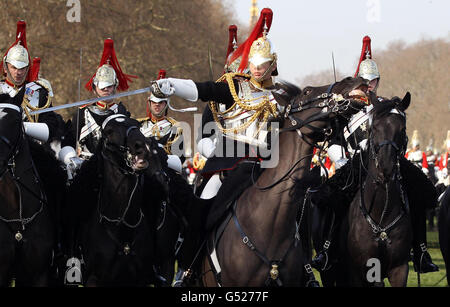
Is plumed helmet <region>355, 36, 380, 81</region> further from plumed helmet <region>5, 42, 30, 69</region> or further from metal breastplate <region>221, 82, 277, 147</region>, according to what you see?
plumed helmet <region>5, 42, 30, 69</region>

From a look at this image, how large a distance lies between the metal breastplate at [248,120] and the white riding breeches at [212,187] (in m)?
0.54

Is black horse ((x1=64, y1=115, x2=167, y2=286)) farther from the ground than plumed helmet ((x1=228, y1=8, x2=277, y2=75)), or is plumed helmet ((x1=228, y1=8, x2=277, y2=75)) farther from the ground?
plumed helmet ((x1=228, y1=8, x2=277, y2=75))

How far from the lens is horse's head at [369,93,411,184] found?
7961mm

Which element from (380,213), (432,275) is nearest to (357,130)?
(380,213)

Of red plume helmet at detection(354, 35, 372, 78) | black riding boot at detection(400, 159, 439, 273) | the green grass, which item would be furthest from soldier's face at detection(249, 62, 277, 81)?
the green grass

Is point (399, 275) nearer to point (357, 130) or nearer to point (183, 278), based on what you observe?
point (357, 130)

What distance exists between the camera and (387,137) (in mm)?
8016

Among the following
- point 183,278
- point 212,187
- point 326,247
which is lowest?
point 183,278

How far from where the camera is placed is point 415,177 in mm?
8695

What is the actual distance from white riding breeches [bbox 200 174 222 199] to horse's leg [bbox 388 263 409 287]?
6.55 feet

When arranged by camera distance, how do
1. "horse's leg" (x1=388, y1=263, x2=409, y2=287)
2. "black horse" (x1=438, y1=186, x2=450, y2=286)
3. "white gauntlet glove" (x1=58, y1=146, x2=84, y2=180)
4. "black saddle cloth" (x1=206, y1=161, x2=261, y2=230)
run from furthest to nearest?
1. "black horse" (x1=438, y1=186, x2=450, y2=286)
2. "white gauntlet glove" (x1=58, y1=146, x2=84, y2=180)
3. "horse's leg" (x1=388, y1=263, x2=409, y2=287)
4. "black saddle cloth" (x1=206, y1=161, x2=261, y2=230)

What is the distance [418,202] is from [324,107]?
284 centimetres
